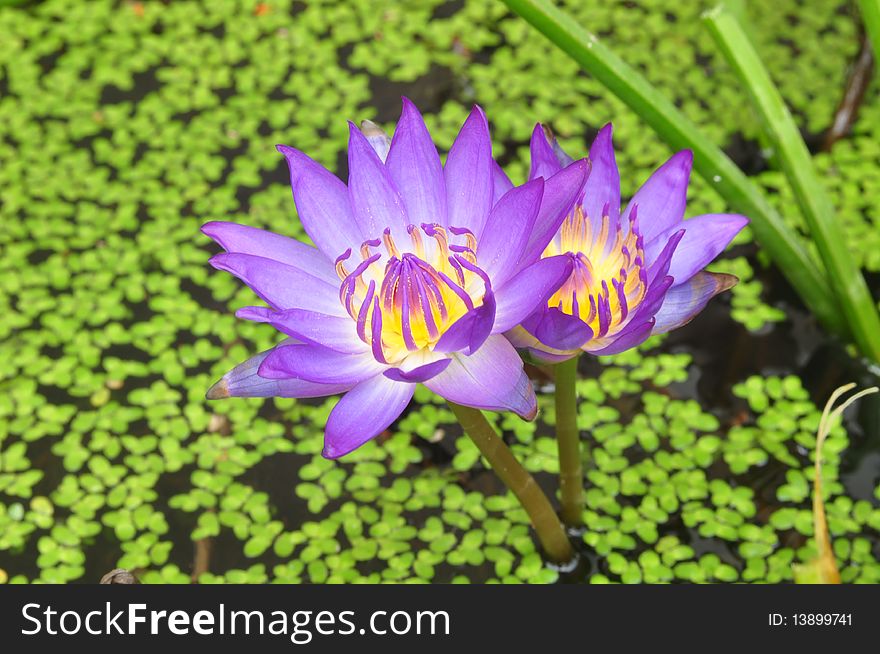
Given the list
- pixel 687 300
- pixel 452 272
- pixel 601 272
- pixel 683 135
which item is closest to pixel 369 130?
pixel 452 272

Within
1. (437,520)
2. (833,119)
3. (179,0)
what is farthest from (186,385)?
(833,119)

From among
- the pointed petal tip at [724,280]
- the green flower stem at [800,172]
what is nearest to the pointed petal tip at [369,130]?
the pointed petal tip at [724,280]

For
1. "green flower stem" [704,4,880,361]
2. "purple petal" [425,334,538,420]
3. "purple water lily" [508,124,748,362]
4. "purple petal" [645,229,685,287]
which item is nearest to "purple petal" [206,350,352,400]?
"purple petal" [425,334,538,420]

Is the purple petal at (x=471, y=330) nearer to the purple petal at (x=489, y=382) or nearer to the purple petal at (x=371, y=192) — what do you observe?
the purple petal at (x=489, y=382)

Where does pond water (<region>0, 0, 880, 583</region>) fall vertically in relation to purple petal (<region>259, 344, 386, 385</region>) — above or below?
above

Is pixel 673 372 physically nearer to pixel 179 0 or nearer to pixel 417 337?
pixel 417 337

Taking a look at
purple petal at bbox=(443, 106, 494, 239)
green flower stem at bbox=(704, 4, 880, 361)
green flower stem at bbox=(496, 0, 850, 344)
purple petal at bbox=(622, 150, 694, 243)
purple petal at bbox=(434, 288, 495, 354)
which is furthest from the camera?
green flower stem at bbox=(704, 4, 880, 361)

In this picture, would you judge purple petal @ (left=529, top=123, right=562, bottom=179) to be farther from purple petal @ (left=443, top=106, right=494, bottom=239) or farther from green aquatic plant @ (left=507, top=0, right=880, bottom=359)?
green aquatic plant @ (left=507, top=0, right=880, bottom=359)
